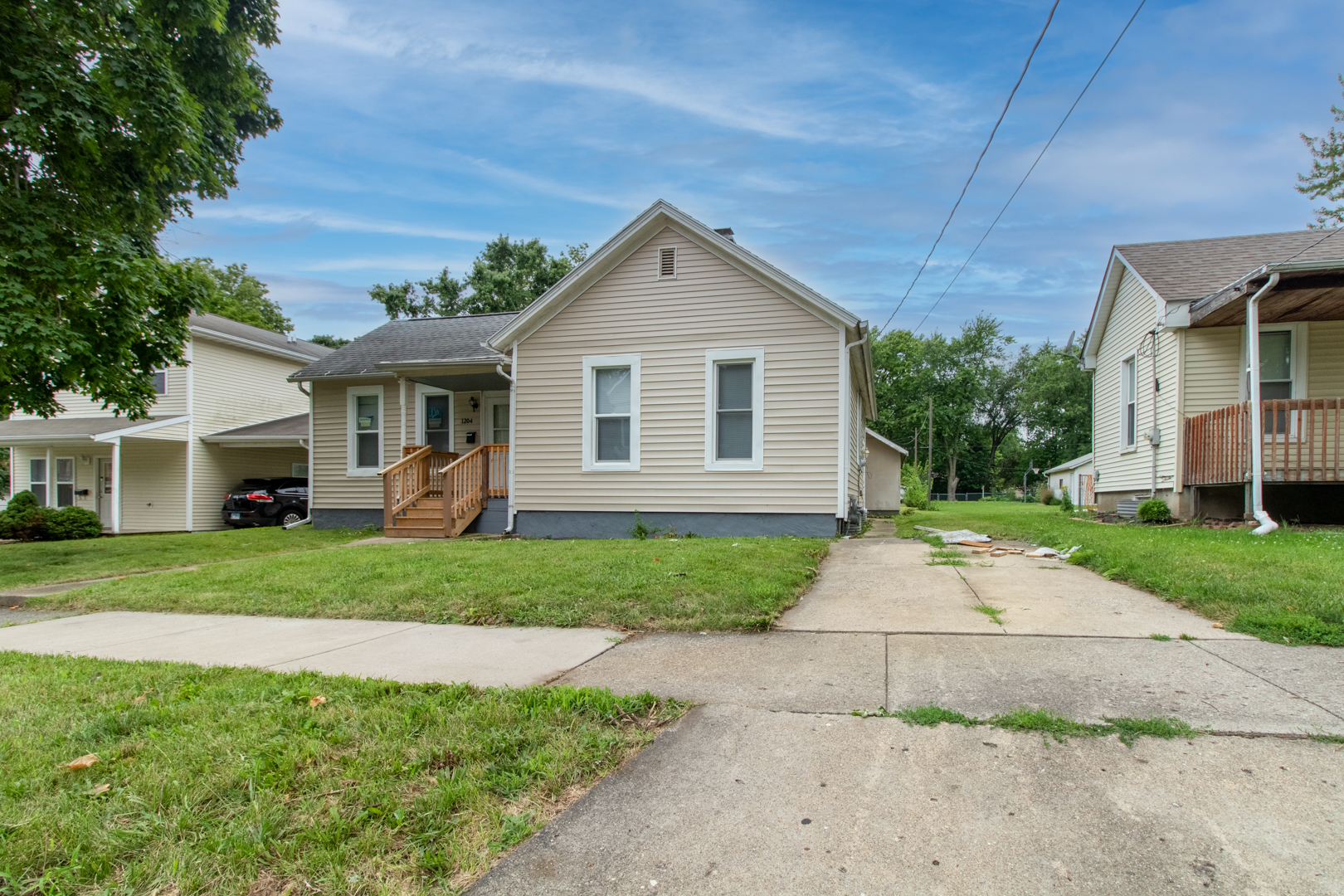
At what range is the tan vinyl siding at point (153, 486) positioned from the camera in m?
19.8

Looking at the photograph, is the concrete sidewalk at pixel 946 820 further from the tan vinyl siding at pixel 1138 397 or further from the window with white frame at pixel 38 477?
the window with white frame at pixel 38 477

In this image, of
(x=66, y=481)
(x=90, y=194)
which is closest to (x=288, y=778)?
(x=90, y=194)

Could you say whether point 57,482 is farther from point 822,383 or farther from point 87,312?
point 822,383

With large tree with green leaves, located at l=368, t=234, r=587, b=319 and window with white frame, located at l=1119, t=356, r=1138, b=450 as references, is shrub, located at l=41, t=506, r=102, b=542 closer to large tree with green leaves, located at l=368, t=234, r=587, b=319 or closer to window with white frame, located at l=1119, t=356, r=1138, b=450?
large tree with green leaves, located at l=368, t=234, r=587, b=319

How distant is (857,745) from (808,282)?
896 centimetres

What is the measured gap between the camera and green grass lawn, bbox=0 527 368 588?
31.1ft

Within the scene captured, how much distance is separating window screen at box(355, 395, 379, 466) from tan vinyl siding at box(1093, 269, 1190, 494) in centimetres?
1547

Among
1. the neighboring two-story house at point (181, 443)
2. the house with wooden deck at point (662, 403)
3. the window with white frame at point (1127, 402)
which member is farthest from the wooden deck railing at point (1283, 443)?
the neighboring two-story house at point (181, 443)

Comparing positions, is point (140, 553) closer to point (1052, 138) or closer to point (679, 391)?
Answer: point (679, 391)

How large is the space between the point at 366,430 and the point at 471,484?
13.8 ft

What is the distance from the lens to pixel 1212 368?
→ 37.9ft

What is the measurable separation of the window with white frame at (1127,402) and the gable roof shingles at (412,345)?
12.5 meters

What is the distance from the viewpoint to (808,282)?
10938 mm

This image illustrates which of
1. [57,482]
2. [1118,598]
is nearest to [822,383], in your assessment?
[1118,598]
